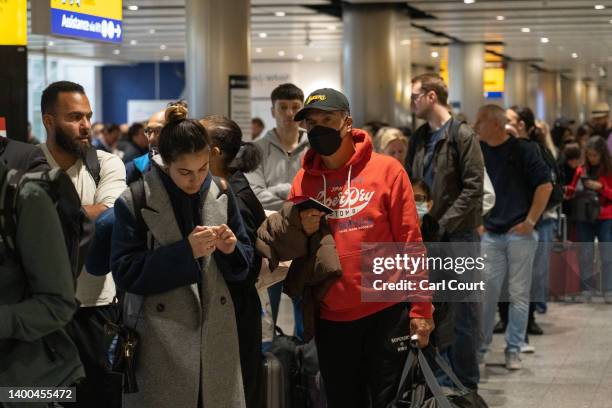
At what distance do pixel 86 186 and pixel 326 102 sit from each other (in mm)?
1164

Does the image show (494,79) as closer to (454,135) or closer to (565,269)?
(454,135)

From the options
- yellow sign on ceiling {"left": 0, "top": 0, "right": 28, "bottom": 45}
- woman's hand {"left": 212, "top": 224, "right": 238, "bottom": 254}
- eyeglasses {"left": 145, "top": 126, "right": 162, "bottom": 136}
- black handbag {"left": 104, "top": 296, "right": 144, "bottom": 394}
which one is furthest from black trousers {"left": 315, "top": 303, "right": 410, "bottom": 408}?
yellow sign on ceiling {"left": 0, "top": 0, "right": 28, "bottom": 45}

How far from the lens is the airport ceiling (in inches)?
667

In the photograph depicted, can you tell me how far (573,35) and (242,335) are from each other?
20047 mm

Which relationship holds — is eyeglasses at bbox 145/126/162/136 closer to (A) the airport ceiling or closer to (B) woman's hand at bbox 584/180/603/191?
(B) woman's hand at bbox 584/180/603/191

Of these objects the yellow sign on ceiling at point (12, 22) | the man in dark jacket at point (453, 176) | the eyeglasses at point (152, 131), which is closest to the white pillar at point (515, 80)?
the man in dark jacket at point (453, 176)

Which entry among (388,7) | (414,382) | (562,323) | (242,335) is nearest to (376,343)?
(414,382)

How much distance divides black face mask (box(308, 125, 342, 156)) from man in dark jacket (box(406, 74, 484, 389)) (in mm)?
1867

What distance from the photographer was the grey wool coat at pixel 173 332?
370 cm

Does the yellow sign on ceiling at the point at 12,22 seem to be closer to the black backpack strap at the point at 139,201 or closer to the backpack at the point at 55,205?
the black backpack strap at the point at 139,201

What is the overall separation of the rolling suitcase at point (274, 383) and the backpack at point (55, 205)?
1738 mm

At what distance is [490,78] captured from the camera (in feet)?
97.8

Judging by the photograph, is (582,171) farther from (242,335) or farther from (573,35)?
(573,35)

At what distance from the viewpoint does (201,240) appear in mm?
3625
